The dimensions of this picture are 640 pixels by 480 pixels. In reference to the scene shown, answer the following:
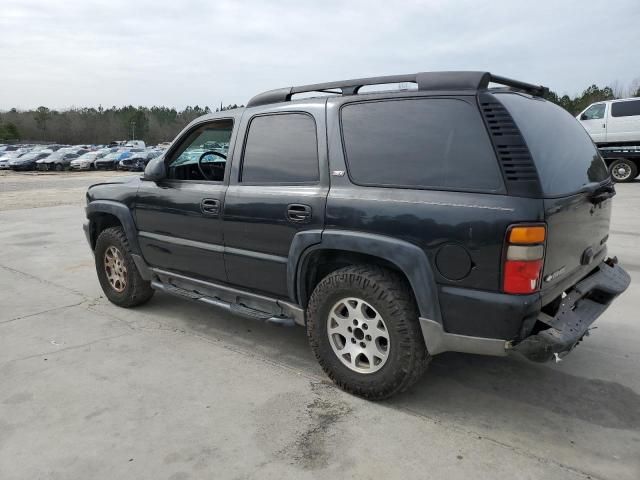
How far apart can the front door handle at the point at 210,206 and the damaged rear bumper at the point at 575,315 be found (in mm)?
2240

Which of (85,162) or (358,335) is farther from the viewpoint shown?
(85,162)

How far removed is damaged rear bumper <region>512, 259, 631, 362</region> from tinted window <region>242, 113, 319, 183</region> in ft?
5.24

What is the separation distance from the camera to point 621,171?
15.5 meters

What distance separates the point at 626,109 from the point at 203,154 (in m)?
15.1

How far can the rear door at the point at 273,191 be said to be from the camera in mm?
3270

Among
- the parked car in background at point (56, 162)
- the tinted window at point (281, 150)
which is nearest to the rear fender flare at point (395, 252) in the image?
the tinted window at point (281, 150)

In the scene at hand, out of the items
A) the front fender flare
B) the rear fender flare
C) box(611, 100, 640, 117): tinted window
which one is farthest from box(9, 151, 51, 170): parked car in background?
the rear fender flare

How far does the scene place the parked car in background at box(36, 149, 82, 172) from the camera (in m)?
36.2

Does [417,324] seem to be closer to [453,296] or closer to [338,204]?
[453,296]

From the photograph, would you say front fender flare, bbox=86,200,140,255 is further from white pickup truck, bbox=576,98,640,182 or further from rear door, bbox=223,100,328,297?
white pickup truck, bbox=576,98,640,182

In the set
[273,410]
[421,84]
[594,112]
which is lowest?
[273,410]

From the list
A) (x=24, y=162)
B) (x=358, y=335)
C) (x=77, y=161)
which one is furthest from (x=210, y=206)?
(x=24, y=162)

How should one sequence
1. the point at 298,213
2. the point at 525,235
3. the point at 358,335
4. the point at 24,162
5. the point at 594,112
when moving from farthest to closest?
1. the point at 24,162
2. the point at 594,112
3. the point at 298,213
4. the point at 358,335
5. the point at 525,235

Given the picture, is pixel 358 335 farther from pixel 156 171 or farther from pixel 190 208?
pixel 156 171
